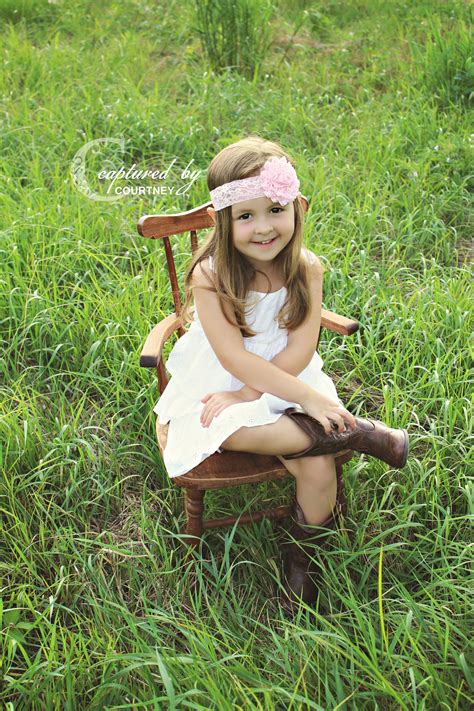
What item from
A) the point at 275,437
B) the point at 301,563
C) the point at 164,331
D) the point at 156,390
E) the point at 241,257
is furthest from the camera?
the point at 156,390

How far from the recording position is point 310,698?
76.9 inches

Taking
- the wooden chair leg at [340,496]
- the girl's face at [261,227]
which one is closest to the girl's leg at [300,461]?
the wooden chair leg at [340,496]

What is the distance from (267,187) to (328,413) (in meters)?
0.69

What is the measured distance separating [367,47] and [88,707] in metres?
4.67

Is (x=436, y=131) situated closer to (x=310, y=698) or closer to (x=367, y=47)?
(x=367, y=47)

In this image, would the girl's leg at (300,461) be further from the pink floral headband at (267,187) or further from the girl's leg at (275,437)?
the pink floral headband at (267,187)

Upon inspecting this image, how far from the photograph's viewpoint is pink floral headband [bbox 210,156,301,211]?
2.20m

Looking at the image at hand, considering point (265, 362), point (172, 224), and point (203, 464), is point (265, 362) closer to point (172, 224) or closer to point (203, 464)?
point (203, 464)

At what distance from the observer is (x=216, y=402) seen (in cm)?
233

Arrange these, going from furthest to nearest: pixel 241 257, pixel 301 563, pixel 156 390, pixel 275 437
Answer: pixel 156 390 < pixel 241 257 < pixel 301 563 < pixel 275 437

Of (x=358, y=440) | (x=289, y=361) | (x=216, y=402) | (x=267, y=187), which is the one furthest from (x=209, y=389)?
(x=267, y=187)

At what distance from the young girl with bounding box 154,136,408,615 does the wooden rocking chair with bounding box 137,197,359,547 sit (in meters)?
0.04

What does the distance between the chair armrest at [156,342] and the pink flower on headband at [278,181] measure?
59 centimetres

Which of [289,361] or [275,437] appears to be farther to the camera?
[289,361]
